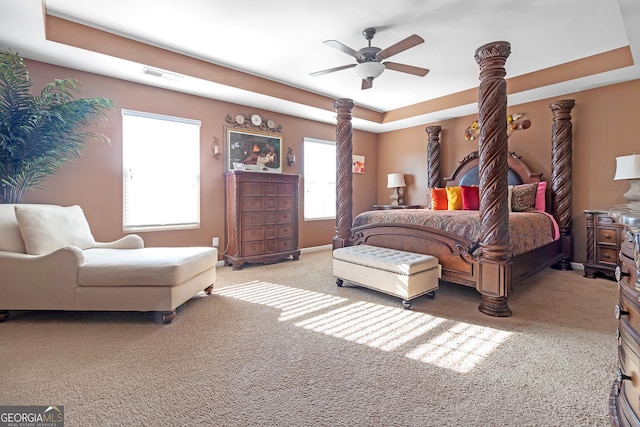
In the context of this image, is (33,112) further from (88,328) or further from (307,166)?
(307,166)

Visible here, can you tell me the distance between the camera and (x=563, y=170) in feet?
13.6

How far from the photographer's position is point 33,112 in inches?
108

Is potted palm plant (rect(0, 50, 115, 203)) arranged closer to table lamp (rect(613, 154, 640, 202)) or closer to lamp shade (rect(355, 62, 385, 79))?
lamp shade (rect(355, 62, 385, 79))

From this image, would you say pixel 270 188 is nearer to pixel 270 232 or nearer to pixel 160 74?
pixel 270 232

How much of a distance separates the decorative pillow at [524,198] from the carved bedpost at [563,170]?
0.30m

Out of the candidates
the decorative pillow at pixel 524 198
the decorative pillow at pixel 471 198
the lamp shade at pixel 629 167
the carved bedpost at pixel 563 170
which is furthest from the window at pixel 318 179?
the lamp shade at pixel 629 167

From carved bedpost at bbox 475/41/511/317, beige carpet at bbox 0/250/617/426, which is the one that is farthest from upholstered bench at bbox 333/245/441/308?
carved bedpost at bbox 475/41/511/317

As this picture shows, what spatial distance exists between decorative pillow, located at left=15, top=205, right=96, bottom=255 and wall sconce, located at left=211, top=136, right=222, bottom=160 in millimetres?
1886

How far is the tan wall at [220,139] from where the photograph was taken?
348cm

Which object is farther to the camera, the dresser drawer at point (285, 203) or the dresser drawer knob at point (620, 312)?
the dresser drawer at point (285, 203)

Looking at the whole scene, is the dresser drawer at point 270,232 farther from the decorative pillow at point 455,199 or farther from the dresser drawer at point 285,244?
the decorative pillow at point 455,199

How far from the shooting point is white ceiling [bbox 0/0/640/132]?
2.65 m

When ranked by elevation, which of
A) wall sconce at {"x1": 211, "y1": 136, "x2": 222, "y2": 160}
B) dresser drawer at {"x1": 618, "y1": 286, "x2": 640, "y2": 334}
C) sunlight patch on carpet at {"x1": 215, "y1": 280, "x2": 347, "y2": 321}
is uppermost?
wall sconce at {"x1": 211, "y1": 136, "x2": 222, "y2": 160}

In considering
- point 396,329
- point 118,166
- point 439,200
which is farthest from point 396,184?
point 118,166
